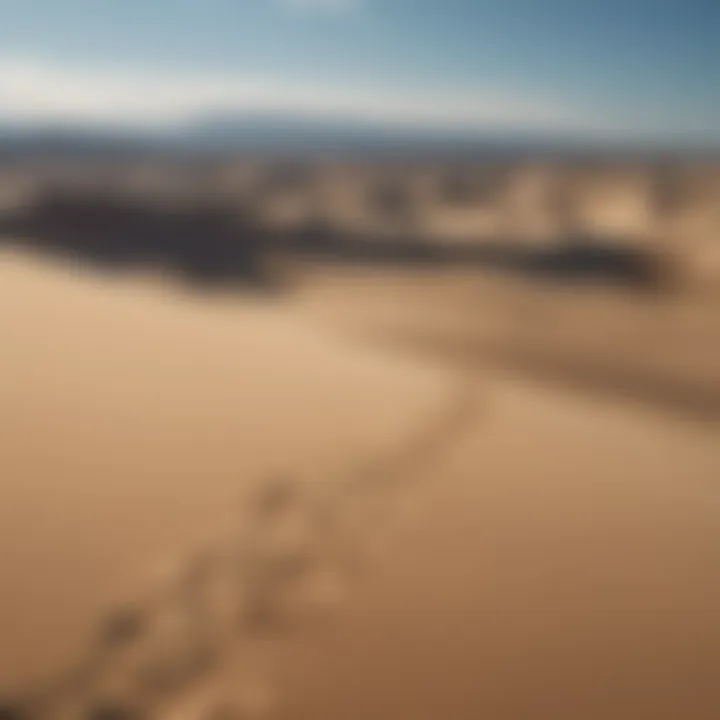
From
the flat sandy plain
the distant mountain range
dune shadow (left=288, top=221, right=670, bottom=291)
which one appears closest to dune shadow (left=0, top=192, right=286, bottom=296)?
dune shadow (left=288, top=221, right=670, bottom=291)

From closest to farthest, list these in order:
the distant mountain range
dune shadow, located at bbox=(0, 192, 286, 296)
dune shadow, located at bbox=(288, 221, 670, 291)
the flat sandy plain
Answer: the flat sandy plain, dune shadow, located at bbox=(288, 221, 670, 291), dune shadow, located at bbox=(0, 192, 286, 296), the distant mountain range

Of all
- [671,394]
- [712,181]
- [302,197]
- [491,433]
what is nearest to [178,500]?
[491,433]

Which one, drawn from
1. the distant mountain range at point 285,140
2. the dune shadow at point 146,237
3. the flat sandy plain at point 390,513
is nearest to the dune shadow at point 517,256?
the dune shadow at point 146,237

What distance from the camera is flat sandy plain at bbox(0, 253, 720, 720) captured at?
2.84 metres

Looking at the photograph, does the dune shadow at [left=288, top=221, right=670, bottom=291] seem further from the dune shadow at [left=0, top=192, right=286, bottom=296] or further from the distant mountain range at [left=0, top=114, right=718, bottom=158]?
the distant mountain range at [left=0, top=114, right=718, bottom=158]

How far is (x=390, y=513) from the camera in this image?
13.3 feet

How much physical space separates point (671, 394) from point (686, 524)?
2717 mm

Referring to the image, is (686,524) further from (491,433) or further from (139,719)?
(139,719)

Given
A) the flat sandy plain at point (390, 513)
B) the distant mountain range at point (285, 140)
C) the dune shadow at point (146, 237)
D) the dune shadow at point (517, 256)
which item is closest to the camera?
the flat sandy plain at point (390, 513)

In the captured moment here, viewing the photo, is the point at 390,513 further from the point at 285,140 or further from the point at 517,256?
the point at 285,140

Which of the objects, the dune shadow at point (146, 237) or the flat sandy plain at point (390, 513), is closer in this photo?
the flat sandy plain at point (390, 513)

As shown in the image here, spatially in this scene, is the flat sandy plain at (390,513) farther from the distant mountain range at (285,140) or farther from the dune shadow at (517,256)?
the distant mountain range at (285,140)

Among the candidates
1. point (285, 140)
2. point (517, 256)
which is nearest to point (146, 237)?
point (517, 256)

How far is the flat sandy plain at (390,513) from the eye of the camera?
284 cm
